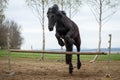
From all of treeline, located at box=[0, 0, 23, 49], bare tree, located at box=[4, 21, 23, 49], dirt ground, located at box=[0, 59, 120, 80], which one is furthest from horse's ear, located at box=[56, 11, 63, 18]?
bare tree, located at box=[4, 21, 23, 49]

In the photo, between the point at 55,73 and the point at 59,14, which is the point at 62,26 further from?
the point at 55,73

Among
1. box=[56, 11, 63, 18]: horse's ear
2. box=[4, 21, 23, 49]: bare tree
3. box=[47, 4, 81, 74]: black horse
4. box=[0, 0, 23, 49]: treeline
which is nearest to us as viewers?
box=[47, 4, 81, 74]: black horse

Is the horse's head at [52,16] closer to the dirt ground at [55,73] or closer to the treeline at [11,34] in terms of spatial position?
the dirt ground at [55,73]

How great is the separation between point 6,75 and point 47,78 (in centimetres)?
179

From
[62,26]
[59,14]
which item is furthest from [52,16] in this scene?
[62,26]

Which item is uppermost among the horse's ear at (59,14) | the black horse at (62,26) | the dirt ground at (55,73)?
the horse's ear at (59,14)

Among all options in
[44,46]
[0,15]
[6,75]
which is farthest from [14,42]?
[6,75]

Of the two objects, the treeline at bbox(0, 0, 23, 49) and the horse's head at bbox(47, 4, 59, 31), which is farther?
the treeline at bbox(0, 0, 23, 49)

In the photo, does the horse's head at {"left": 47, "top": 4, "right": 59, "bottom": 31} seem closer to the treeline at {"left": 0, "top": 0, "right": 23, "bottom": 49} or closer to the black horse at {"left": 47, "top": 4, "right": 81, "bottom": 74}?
the black horse at {"left": 47, "top": 4, "right": 81, "bottom": 74}

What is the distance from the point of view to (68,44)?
10086 millimetres

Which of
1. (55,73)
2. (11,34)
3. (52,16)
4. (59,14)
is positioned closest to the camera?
(52,16)

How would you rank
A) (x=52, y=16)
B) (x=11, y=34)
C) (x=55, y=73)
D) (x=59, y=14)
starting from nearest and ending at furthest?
(x=52, y=16) < (x=59, y=14) < (x=55, y=73) < (x=11, y=34)

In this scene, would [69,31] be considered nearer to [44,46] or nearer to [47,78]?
[47,78]

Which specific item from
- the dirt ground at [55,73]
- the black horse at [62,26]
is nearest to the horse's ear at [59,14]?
the black horse at [62,26]
